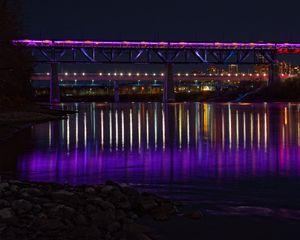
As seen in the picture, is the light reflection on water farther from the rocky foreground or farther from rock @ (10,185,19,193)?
the rocky foreground

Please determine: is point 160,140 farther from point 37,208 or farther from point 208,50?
point 208,50

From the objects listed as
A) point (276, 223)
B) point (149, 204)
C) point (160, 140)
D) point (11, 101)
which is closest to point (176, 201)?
point (149, 204)

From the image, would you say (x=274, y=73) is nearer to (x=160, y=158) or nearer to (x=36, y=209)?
(x=160, y=158)

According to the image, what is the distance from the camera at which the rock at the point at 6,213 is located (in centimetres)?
1050

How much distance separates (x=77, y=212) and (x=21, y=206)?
1.06m

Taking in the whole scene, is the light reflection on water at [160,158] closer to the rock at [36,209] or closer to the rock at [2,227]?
the rock at [36,209]

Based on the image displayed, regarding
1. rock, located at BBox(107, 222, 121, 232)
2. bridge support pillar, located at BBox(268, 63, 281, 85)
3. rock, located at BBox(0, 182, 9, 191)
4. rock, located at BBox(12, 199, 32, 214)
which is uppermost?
bridge support pillar, located at BBox(268, 63, 281, 85)

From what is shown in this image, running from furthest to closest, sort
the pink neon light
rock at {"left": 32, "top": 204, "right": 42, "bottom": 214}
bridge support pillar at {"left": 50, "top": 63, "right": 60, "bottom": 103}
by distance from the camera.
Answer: bridge support pillar at {"left": 50, "top": 63, "right": 60, "bottom": 103}, the pink neon light, rock at {"left": 32, "top": 204, "right": 42, "bottom": 214}

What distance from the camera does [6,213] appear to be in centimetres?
1064

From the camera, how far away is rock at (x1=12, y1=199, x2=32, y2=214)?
1105 centimetres

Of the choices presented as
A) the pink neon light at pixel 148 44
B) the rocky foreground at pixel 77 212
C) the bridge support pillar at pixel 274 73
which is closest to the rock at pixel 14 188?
the rocky foreground at pixel 77 212

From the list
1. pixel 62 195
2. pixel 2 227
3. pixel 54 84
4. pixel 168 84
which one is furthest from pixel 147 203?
pixel 54 84

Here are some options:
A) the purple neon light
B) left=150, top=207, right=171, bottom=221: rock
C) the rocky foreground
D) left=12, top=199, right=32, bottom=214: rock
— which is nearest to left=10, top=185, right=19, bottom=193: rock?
the rocky foreground

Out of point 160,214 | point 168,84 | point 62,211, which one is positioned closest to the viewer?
point 62,211
